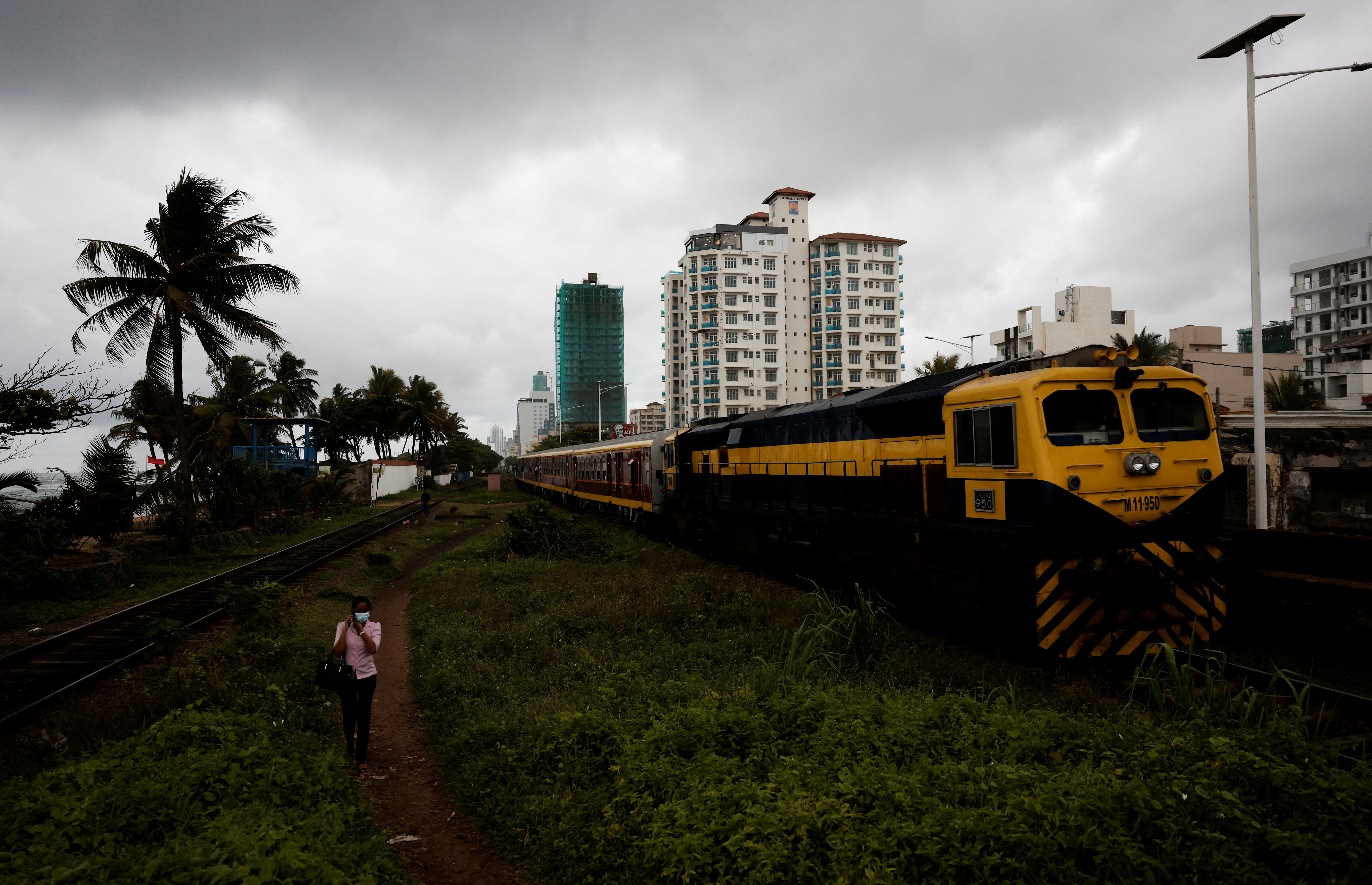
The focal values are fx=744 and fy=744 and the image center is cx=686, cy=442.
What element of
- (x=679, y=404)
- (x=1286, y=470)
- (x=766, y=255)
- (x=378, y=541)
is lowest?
(x=378, y=541)

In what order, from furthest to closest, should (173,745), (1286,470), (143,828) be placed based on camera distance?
1. (1286,470)
2. (173,745)
3. (143,828)

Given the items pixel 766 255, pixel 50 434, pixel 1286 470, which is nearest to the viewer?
pixel 50 434

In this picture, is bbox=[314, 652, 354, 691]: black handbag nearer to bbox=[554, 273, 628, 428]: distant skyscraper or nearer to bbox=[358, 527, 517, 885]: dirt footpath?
bbox=[358, 527, 517, 885]: dirt footpath

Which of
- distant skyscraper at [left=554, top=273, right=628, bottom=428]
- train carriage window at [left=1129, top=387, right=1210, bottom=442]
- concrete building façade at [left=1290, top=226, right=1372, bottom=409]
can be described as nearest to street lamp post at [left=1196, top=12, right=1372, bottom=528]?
train carriage window at [left=1129, top=387, right=1210, bottom=442]

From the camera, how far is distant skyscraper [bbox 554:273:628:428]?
183m

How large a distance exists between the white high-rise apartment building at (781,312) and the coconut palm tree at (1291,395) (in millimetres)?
40983

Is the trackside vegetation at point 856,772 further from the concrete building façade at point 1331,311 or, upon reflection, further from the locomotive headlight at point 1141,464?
the concrete building façade at point 1331,311

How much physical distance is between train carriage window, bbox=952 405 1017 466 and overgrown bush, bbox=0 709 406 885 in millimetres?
7805

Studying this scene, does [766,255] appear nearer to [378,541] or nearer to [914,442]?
[378,541]

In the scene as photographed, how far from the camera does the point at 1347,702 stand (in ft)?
24.3

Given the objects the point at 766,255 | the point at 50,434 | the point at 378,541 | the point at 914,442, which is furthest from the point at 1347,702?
the point at 766,255

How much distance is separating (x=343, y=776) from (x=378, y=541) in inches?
825

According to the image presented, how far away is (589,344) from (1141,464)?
597 feet

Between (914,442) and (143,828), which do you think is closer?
(143,828)
